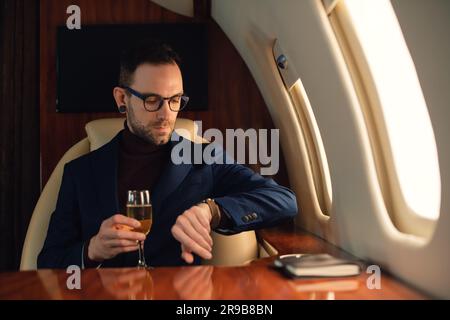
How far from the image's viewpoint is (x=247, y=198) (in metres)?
1.82

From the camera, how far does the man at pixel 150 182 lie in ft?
6.26

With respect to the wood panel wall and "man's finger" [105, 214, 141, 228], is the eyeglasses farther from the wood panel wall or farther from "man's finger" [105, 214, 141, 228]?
the wood panel wall

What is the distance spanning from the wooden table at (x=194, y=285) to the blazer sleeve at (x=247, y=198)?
12.1 inches

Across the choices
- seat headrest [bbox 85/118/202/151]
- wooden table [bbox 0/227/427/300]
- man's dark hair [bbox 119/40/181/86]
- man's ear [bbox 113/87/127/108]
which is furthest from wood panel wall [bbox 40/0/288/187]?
wooden table [bbox 0/227/427/300]

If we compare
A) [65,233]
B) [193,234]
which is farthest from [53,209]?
[193,234]

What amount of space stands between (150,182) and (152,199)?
3.9 inches

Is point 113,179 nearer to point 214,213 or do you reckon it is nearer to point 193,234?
point 214,213

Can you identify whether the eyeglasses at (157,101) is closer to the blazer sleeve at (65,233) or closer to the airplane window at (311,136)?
the blazer sleeve at (65,233)

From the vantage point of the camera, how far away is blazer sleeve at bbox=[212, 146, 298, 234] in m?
1.71

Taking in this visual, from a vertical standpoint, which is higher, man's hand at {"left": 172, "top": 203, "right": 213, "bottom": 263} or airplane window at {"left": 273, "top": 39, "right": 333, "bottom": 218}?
airplane window at {"left": 273, "top": 39, "right": 333, "bottom": 218}

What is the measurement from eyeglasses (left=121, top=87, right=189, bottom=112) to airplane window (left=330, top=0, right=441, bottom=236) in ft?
2.17

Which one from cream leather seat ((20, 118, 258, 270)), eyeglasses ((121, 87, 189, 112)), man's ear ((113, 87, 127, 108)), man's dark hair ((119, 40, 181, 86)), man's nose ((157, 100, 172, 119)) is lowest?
cream leather seat ((20, 118, 258, 270))
